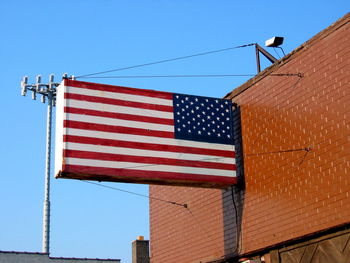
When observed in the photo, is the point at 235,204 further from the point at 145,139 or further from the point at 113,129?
the point at 113,129

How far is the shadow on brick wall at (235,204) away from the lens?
726 inches

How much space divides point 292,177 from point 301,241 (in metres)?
Result: 1.56

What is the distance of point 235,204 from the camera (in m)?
18.7

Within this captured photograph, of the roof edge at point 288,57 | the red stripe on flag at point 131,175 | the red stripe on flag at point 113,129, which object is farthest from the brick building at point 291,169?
the red stripe on flag at point 113,129

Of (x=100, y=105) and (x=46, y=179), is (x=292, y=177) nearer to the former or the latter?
(x=100, y=105)

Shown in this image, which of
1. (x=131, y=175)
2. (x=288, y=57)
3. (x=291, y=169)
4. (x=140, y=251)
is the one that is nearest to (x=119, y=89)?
(x=131, y=175)

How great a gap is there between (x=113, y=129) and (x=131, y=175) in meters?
1.24

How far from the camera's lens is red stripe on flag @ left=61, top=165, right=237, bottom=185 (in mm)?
16438

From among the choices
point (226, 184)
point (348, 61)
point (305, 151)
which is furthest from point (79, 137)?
point (348, 61)

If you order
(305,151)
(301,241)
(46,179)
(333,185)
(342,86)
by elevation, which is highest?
(46,179)

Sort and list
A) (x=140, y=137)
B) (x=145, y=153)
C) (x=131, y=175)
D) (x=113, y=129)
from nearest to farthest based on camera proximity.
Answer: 1. (x=131, y=175)
2. (x=113, y=129)
3. (x=145, y=153)
4. (x=140, y=137)

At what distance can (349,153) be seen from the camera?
14.9 meters

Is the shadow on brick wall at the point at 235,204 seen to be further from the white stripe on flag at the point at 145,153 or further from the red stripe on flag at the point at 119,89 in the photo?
the red stripe on flag at the point at 119,89

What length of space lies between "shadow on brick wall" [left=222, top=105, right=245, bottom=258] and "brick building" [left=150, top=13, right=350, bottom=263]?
27mm
